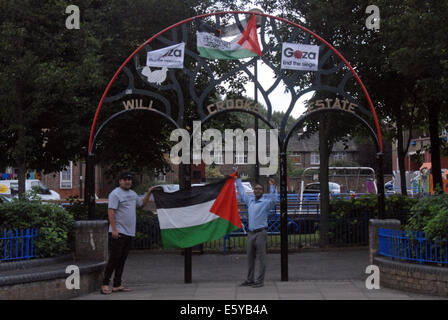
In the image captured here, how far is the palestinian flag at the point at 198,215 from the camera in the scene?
1046cm

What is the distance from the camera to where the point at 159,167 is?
18.6 m

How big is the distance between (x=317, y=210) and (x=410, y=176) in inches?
1145

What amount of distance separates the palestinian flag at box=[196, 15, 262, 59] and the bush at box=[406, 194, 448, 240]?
4.44 m

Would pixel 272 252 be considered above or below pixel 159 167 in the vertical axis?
below

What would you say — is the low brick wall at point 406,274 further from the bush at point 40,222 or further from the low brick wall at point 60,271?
the bush at point 40,222

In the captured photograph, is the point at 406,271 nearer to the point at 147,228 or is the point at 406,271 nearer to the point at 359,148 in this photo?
the point at 147,228

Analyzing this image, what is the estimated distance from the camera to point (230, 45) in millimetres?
11102

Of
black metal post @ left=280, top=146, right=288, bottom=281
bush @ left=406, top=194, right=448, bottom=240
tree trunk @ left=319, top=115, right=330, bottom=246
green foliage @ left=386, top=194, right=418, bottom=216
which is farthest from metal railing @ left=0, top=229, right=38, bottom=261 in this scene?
green foliage @ left=386, top=194, right=418, bottom=216

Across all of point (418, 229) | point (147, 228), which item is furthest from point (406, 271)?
point (147, 228)

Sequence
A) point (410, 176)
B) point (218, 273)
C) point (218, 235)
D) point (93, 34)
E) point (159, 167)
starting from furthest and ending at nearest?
point (410, 176) < point (159, 167) < point (93, 34) < point (218, 273) < point (218, 235)

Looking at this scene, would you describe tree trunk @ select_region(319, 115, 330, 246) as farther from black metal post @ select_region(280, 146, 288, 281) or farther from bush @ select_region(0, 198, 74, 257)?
bush @ select_region(0, 198, 74, 257)

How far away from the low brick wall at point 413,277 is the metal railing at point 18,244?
20.5 feet

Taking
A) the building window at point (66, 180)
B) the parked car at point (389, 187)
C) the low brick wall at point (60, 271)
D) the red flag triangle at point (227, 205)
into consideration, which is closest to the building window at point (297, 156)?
the parked car at point (389, 187)

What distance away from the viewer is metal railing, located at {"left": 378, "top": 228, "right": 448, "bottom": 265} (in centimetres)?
886
